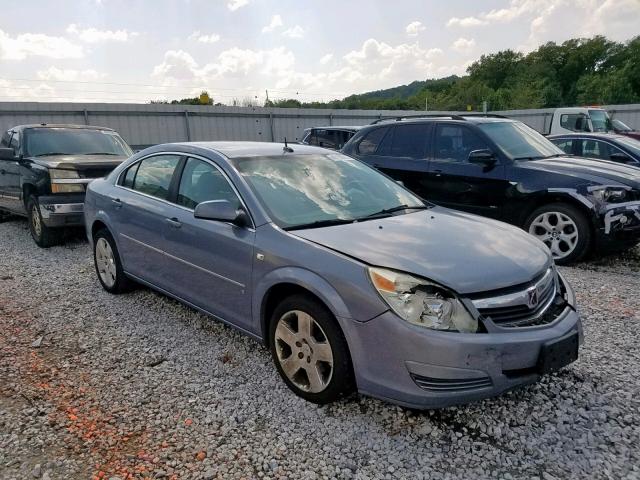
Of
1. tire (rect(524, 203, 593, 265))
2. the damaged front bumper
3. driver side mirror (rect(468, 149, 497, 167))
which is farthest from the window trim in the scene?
tire (rect(524, 203, 593, 265))

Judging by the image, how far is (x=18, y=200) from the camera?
7594 millimetres

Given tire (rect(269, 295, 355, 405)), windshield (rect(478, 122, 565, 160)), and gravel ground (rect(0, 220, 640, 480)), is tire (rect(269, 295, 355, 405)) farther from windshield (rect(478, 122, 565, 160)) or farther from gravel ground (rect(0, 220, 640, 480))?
windshield (rect(478, 122, 565, 160))

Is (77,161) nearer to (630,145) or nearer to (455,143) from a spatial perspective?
(455,143)

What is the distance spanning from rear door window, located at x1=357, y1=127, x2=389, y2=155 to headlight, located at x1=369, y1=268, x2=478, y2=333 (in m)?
5.12

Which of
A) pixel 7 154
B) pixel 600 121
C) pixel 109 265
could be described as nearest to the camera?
pixel 109 265

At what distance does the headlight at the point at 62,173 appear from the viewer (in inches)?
262

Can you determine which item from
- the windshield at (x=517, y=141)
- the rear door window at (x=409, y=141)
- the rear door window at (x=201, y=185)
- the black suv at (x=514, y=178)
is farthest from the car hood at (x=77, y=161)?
the windshield at (x=517, y=141)

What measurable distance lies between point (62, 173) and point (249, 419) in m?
5.33

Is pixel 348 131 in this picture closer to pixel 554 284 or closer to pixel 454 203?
pixel 454 203

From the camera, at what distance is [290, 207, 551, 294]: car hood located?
2.60 m

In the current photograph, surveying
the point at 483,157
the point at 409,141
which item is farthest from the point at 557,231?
the point at 409,141

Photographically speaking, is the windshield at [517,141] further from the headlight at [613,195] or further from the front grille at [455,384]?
the front grille at [455,384]

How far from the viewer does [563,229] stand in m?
5.81

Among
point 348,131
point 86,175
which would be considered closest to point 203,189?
point 86,175
